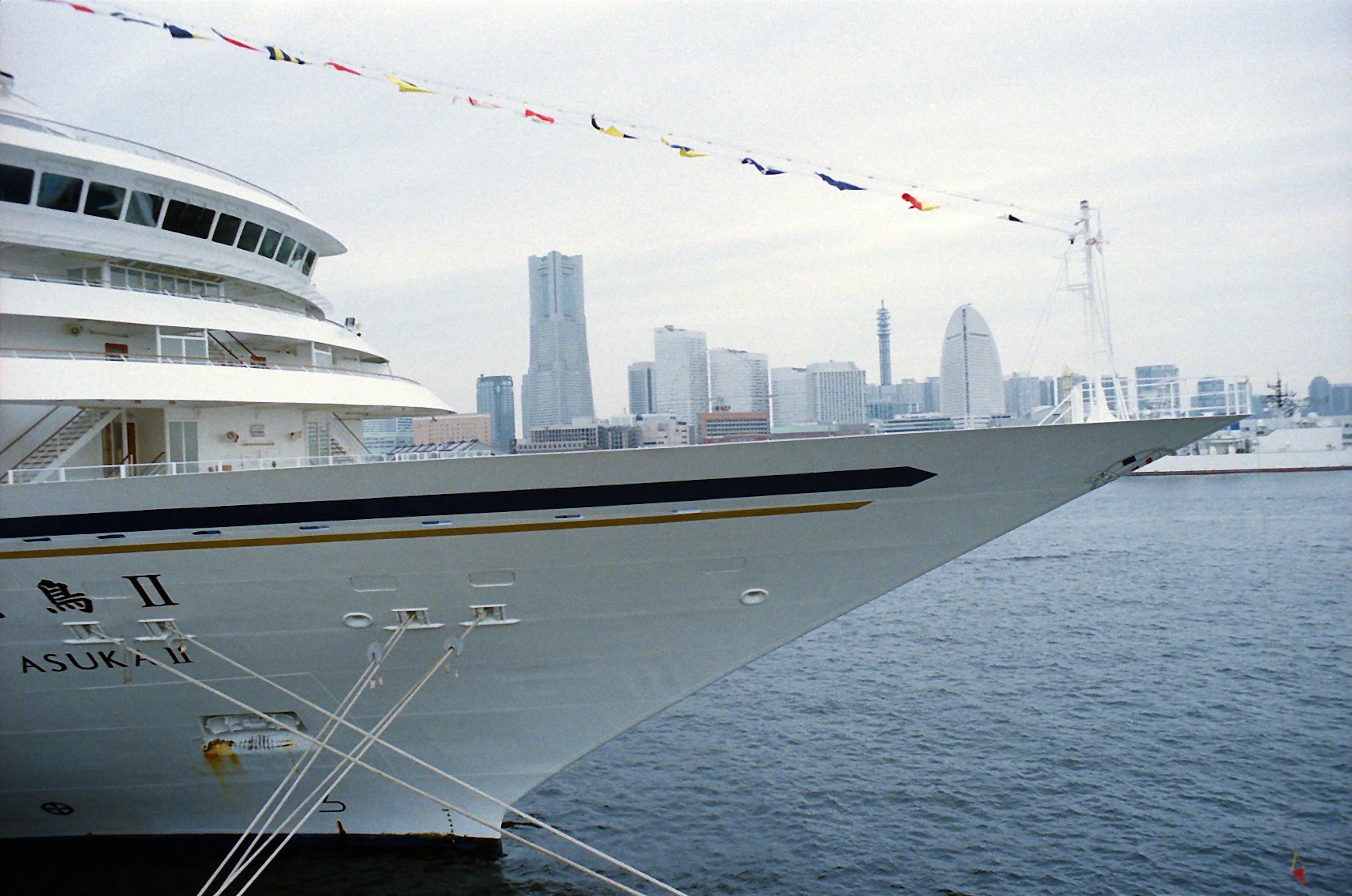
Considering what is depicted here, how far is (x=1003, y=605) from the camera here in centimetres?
2288

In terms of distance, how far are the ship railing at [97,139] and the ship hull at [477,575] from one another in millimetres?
3783

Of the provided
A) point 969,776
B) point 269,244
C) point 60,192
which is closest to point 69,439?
point 60,192

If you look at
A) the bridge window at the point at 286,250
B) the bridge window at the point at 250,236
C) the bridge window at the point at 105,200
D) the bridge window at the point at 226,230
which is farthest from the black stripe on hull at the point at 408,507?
the bridge window at the point at 286,250

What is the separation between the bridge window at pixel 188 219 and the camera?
8148 millimetres

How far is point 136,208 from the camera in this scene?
7.91 metres

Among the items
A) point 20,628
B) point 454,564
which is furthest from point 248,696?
point 454,564

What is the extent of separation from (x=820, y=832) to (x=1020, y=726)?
512 centimetres

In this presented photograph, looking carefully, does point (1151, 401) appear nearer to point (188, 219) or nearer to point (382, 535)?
point (382, 535)

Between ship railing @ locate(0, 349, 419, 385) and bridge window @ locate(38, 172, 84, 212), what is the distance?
1.36 metres

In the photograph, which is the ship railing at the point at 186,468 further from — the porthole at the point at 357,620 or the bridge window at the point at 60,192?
the bridge window at the point at 60,192

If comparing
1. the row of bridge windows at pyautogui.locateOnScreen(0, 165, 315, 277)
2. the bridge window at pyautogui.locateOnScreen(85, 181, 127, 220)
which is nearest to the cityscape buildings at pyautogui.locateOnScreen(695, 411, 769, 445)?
the row of bridge windows at pyautogui.locateOnScreen(0, 165, 315, 277)

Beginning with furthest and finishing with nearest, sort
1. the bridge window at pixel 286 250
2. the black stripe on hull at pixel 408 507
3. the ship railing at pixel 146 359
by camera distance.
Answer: the bridge window at pixel 286 250 < the ship railing at pixel 146 359 < the black stripe on hull at pixel 408 507

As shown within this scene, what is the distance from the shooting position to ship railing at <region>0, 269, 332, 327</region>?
721 cm

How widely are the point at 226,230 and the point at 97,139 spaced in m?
1.31
